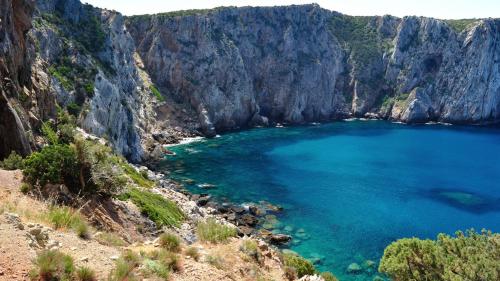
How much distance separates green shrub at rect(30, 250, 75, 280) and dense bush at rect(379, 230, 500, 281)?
20182 millimetres

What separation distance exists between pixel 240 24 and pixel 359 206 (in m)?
97.4

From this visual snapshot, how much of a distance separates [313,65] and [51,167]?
13647 centimetres

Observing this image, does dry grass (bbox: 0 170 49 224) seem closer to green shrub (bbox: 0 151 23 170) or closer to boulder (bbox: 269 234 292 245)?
green shrub (bbox: 0 151 23 170)

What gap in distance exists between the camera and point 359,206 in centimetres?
5978

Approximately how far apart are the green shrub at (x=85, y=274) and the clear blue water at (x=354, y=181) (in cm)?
3253

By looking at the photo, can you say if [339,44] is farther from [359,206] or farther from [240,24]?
[359,206]

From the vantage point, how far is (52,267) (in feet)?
36.1

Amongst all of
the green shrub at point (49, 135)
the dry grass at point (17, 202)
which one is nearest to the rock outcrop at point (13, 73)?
the green shrub at point (49, 135)

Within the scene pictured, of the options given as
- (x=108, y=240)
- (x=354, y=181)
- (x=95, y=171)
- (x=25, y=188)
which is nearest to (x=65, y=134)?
(x=95, y=171)

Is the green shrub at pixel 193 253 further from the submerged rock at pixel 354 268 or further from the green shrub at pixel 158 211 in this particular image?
the submerged rock at pixel 354 268

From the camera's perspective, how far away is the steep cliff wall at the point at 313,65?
122m

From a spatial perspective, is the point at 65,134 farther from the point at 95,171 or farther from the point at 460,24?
the point at 460,24

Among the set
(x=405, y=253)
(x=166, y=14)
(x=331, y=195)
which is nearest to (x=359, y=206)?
(x=331, y=195)

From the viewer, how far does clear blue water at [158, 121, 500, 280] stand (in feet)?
166
